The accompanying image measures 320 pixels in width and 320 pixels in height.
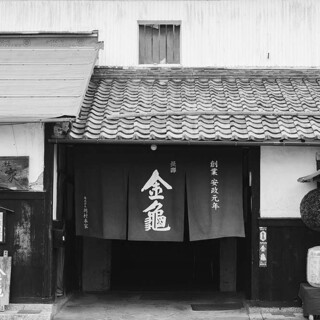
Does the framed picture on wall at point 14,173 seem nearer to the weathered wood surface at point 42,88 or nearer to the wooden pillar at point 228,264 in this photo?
the weathered wood surface at point 42,88

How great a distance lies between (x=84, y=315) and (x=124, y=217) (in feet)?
6.54

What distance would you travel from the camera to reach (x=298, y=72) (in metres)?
13.9

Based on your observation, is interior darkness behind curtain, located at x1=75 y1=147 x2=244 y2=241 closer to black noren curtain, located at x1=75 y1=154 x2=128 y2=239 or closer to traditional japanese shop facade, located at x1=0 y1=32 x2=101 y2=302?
black noren curtain, located at x1=75 y1=154 x2=128 y2=239

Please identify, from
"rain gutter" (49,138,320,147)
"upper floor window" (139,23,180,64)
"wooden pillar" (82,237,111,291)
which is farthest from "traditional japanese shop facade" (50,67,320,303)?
"wooden pillar" (82,237,111,291)

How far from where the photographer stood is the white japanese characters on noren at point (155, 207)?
11.5m

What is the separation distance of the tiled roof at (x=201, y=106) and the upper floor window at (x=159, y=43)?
51 centimetres

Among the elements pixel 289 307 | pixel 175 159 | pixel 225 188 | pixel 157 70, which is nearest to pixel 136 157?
pixel 175 159

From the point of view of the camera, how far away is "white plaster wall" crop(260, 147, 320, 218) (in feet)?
37.5

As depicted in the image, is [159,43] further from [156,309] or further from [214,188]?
[156,309]

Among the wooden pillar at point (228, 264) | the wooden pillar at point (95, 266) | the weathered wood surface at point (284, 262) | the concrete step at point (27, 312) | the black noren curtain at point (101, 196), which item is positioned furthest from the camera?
the wooden pillar at point (228, 264)

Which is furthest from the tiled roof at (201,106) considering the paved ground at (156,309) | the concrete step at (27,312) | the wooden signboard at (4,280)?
the paved ground at (156,309)

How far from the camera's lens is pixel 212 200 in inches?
452

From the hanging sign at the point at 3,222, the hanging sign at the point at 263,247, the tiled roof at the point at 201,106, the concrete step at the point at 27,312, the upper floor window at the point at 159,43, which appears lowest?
the concrete step at the point at 27,312

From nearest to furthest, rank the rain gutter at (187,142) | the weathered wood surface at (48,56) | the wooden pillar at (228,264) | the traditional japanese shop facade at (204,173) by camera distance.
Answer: the rain gutter at (187,142)
the traditional japanese shop facade at (204,173)
the weathered wood surface at (48,56)
the wooden pillar at (228,264)
